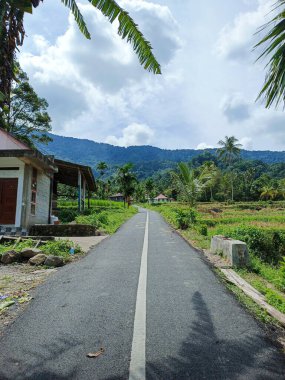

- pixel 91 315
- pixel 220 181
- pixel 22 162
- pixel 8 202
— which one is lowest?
pixel 91 315

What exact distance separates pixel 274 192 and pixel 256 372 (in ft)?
234

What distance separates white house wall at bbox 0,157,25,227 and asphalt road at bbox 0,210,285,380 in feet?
25.0

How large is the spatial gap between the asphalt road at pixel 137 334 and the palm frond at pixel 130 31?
11.3 ft

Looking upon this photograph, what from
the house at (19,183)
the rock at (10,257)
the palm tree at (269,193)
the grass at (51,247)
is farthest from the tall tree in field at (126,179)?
the rock at (10,257)

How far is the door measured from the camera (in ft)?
42.8

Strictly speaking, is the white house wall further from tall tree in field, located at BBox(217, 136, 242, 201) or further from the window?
tall tree in field, located at BBox(217, 136, 242, 201)

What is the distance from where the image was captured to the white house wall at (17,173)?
12.9m

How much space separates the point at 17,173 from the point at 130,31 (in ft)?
35.2

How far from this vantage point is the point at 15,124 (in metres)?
30.3

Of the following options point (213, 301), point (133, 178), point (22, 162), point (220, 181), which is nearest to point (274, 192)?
point (220, 181)

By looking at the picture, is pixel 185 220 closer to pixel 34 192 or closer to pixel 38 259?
pixel 34 192

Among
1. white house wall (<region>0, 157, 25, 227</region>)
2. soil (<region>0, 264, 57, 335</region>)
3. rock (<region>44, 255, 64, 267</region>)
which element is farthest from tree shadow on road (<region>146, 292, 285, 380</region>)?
white house wall (<region>0, 157, 25, 227</region>)

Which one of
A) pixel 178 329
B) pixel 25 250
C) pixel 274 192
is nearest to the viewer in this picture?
pixel 178 329

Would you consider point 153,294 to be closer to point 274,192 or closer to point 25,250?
point 25,250
